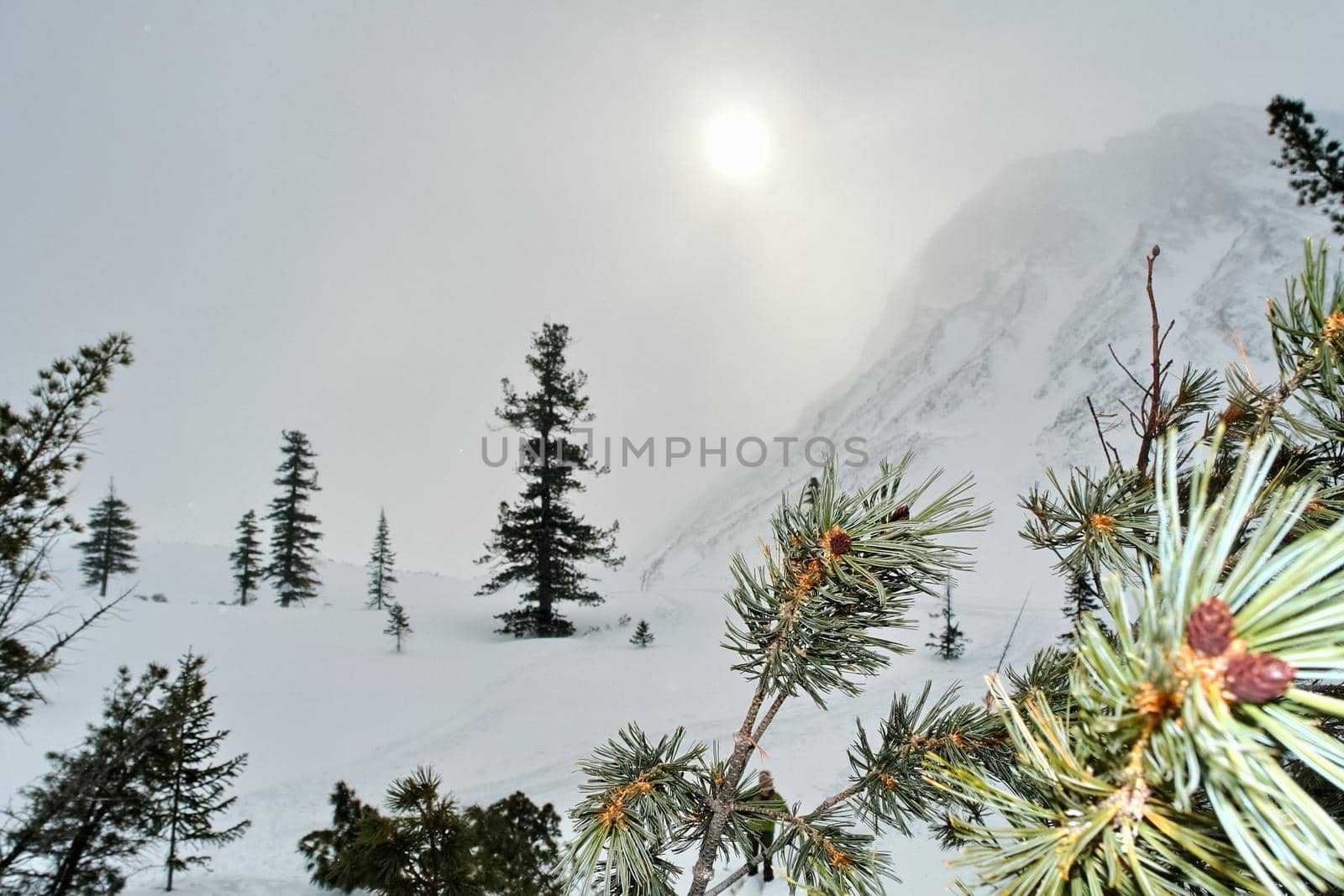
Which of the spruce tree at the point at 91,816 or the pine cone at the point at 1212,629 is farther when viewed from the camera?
the spruce tree at the point at 91,816

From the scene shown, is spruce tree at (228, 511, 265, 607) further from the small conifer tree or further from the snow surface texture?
the small conifer tree

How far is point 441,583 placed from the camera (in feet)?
101

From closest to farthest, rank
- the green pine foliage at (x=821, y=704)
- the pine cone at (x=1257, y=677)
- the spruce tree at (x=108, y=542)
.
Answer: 1. the pine cone at (x=1257, y=677)
2. the green pine foliage at (x=821, y=704)
3. the spruce tree at (x=108, y=542)

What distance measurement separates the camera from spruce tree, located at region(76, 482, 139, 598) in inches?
1060

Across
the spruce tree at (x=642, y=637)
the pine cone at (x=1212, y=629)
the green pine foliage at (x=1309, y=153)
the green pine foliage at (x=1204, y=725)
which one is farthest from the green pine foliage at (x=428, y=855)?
the spruce tree at (x=642, y=637)

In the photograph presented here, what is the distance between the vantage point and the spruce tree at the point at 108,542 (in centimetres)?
2692

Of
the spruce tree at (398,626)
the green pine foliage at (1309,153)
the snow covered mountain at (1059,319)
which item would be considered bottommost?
the spruce tree at (398,626)

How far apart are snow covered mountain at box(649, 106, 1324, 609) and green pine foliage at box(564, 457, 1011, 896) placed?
1336cm

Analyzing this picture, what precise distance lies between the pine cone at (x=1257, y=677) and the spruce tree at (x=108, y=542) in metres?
37.1

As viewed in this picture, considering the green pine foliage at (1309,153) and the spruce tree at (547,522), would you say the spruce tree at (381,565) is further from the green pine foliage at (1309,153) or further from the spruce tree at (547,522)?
the green pine foliage at (1309,153)

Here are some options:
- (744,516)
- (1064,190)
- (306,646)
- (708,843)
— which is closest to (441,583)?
(306,646)

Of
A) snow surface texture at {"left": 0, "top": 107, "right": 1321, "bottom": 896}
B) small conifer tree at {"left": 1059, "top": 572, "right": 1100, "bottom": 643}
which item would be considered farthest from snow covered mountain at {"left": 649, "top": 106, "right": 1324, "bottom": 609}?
small conifer tree at {"left": 1059, "top": 572, "right": 1100, "bottom": 643}

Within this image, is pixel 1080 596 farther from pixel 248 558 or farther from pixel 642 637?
pixel 248 558

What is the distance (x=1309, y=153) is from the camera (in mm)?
6004
